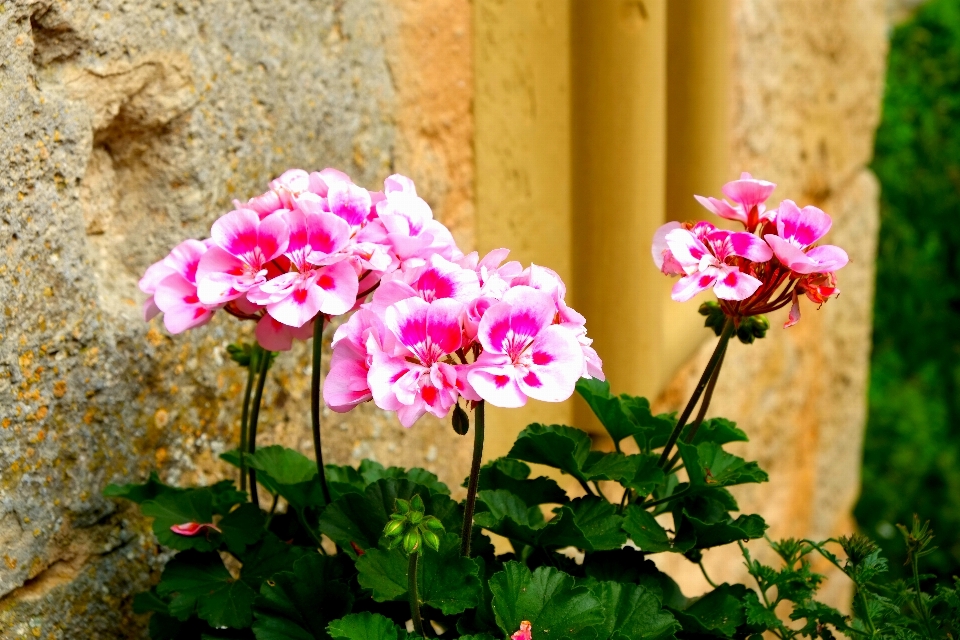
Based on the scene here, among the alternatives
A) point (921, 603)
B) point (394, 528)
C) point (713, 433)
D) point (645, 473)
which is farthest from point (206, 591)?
point (921, 603)

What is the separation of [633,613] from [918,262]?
5.36 metres

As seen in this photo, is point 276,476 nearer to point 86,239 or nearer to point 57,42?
point 86,239

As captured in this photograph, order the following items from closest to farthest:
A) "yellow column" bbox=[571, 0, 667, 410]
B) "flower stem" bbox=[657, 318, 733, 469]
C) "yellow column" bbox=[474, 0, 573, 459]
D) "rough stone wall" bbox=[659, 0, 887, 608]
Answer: "flower stem" bbox=[657, 318, 733, 469], "yellow column" bbox=[474, 0, 573, 459], "yellow column" bbox=[571, 0, 667, 410], "rough stone wall" bbox=[659, 0, 887, 608]

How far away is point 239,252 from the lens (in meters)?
0.84

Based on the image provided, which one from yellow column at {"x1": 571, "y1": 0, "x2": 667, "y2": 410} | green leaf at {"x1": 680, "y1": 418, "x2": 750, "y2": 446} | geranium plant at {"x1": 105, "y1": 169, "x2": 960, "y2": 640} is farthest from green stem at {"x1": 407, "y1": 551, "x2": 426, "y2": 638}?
yellow column at {"x1": 571, "y1": 0, "x2": 667, "y2": 410}

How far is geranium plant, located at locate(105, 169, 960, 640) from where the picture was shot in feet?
2.38

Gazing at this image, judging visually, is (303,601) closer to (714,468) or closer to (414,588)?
(414,588)

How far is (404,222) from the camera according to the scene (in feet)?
2.75

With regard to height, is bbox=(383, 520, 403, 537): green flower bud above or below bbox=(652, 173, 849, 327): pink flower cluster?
below

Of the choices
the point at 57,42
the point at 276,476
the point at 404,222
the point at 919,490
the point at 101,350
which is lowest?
the point at 919,490

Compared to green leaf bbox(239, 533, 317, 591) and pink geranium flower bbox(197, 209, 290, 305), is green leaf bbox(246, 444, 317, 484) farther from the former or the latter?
pink geranium flower bbox(197, 209, 290, 305)

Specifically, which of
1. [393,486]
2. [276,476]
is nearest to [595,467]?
[393,486]

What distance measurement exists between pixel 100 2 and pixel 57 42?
0.19 ft

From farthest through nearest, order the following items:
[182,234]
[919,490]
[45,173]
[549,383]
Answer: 1. [919,490]
2. [182,234]
3. [45,173]
4. [549,383]
